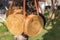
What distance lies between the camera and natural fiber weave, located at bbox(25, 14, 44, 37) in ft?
4.19

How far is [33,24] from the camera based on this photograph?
4.30 ft

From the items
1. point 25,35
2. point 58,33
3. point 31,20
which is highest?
point 31,20

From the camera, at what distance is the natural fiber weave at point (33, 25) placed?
1277 mm

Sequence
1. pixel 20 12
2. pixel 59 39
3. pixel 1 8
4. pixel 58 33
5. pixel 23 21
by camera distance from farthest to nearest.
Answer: pixel 1 8 < pixel 58 33 < pixel 59 39 < pixel 20 12 < pixel 23 21

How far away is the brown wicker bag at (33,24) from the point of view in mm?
1278

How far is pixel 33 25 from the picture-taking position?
4.30 ft

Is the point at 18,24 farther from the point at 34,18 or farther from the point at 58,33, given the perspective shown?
the point at 58,33

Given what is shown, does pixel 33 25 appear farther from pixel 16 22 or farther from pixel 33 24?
pixel 16 22

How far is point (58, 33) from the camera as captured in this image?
4387 mm

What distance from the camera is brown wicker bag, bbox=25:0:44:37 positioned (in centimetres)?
128

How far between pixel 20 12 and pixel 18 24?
0.12 m

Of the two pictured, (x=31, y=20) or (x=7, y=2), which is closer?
(x=31, y=20)

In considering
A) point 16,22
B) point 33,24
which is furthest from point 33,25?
point 16,22

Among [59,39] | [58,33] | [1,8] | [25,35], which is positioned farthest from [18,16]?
[1,8]
